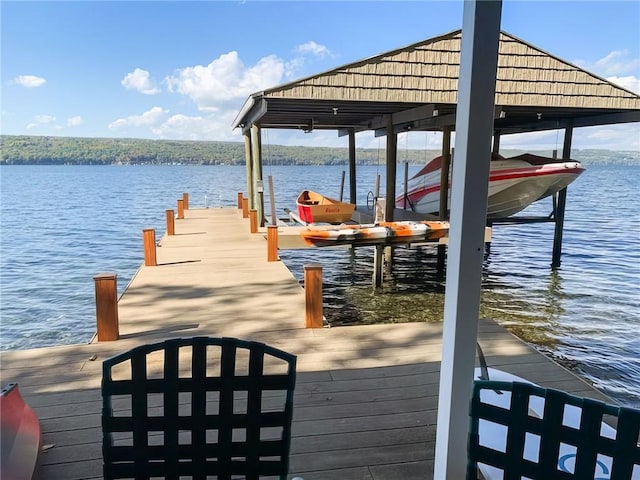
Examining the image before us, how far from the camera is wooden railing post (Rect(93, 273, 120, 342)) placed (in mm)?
3801

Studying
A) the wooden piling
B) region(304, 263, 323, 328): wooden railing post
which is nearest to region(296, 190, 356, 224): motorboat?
the wooden piling

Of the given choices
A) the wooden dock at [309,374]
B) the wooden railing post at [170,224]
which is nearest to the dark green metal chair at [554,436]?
the wooden dock at [309,374]

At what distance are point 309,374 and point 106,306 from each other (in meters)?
1.85

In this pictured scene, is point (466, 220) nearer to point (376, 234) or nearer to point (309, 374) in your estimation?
point (309, 374)

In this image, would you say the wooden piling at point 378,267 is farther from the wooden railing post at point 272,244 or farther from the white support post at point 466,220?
the white support post at point 466,220

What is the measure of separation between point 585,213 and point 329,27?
22.4 meters

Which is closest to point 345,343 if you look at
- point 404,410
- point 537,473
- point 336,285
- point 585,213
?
point 404,410

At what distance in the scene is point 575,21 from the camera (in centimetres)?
226

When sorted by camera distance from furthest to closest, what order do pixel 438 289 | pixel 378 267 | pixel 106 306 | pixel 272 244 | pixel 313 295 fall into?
pixel 438 289
pixel 378 267
pixel 272 244
pixel 313 295
pixel 106 306

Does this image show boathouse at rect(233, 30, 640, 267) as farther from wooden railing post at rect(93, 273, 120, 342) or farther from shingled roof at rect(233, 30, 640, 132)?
wooden railing post at rect(93, 273, 120, 342)

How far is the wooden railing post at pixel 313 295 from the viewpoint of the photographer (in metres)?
4.18

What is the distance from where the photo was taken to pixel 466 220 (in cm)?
137

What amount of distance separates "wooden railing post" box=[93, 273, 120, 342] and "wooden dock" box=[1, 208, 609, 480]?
4.0 inches

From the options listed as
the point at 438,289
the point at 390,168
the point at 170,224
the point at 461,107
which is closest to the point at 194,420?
the point at 461,107
